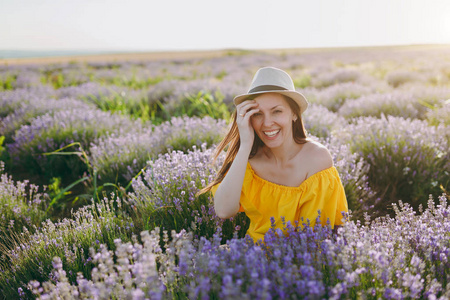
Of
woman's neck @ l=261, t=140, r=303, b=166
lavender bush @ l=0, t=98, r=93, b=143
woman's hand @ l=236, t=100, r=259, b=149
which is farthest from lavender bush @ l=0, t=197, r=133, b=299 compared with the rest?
lavender bush @ l=0, t=98, r=93, b=143

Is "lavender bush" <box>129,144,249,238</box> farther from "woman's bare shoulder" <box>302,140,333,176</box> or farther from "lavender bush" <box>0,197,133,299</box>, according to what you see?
"woman's bare shoulder" <box>302,140,333,176</box>

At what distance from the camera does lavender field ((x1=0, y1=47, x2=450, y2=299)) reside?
1474 millimetres

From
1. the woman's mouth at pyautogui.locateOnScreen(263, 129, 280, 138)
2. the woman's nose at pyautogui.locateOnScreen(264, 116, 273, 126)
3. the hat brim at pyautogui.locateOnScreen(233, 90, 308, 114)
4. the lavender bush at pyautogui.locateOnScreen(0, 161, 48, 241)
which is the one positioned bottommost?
the lavender bush at pyautogui.locateOnScreen(0, 161, 48, 241)

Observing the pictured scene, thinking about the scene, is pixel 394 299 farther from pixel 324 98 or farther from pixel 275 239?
pixel 324 98

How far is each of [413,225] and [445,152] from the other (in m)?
1.91

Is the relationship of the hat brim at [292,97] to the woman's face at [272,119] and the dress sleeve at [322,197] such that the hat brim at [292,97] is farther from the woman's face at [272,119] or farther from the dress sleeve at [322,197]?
the dress sleeve at [322,197]

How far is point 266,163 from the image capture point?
8.16 feet

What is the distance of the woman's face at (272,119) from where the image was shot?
2244 mm

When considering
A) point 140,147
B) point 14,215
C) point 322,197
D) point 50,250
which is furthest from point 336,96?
point 50,250

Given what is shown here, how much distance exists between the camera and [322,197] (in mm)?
2262

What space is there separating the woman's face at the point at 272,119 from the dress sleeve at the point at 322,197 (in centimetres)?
35

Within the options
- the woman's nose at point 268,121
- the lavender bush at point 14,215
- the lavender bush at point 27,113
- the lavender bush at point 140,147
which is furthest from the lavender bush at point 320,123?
the lavender bush at point 27,113

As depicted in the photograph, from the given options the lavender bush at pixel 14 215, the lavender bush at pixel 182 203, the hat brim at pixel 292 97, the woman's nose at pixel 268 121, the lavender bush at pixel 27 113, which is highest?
the hat brim at pixel 292 97

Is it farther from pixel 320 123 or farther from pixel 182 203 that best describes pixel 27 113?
pixel 320 123
